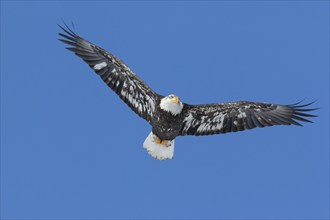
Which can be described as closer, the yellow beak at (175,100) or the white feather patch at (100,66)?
the yellow beak at (175,100)

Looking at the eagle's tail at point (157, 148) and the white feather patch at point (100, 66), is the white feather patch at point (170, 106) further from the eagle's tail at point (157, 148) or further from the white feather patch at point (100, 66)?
the white feather patch at point (100, 66)

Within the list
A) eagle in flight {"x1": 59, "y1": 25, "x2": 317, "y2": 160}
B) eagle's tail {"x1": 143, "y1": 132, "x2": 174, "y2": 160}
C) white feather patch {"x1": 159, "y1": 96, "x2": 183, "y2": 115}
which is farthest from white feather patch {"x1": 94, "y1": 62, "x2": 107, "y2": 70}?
eagle's tail {"x1": 143, "y1": 132, "x2": 174, "y2": 160}

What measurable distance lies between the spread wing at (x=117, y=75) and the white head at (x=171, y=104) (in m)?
0.62

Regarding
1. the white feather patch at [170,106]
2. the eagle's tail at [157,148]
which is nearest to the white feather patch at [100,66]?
the white feather patch at [170,106]

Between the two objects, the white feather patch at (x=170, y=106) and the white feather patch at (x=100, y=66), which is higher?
the white feather patch at (x=100, y=66)

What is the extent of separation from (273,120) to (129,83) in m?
3.16

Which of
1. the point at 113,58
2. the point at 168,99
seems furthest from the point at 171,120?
the point at 113,58

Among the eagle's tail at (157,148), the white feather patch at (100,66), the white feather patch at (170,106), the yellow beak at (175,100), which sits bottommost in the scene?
the eagle's tail at (157,148)

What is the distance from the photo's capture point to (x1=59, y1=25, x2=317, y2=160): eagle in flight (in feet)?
73.4

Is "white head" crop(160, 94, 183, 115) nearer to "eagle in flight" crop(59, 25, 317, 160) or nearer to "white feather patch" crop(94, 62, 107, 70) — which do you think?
"eagle in flight" crop(59, 25, 317, 160)

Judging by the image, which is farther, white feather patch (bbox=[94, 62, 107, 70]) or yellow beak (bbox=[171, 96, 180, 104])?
white feather patch (bbox=[94, 62, 107, 70])

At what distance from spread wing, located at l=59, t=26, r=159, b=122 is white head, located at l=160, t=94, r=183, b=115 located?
617 mm

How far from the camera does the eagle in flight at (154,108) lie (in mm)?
22359

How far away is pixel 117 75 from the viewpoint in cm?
2252
